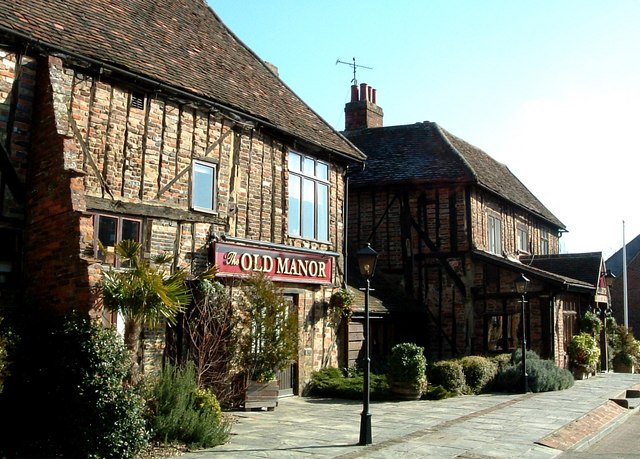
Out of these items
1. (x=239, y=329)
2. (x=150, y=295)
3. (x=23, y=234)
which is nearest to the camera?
(x=150, y=295)

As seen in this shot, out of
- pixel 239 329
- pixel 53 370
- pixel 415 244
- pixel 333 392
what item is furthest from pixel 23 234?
pixel 415 244

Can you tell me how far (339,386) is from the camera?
51.1ft

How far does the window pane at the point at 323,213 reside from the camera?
16703 millimetres

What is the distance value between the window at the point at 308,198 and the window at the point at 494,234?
860 cm

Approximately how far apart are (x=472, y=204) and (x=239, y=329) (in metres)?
11.4

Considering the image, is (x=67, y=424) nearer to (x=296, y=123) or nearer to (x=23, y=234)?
(x=23, y=234)

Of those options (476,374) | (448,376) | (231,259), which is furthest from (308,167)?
(476,374)

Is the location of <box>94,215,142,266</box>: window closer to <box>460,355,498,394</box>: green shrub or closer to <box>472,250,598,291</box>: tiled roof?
<box>460,355,498,394</box>: green shrub

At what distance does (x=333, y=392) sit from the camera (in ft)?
51.4

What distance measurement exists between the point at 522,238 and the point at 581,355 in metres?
6.39

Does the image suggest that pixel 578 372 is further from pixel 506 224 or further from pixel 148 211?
pixel 148 211

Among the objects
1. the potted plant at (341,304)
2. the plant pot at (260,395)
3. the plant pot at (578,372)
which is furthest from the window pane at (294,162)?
the plant pot at (578,372)

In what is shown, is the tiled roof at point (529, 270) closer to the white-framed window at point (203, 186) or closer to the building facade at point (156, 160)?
the building facade at point (156, 160)

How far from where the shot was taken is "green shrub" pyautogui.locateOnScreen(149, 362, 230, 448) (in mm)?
9289
